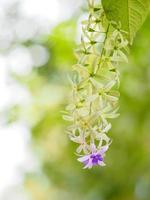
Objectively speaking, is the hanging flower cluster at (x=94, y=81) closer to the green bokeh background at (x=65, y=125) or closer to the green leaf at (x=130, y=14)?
the green leaf at (x=130, y=14)

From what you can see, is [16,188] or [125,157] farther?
[16,188]

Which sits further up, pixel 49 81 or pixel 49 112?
pixel 49 81

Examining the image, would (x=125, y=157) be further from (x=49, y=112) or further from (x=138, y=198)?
(x=49, y=112)

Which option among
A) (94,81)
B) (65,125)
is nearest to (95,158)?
(94,81)

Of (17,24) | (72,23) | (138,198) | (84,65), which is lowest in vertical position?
(84,65)

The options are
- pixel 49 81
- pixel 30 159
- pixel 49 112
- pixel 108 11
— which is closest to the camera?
pixel 108 11

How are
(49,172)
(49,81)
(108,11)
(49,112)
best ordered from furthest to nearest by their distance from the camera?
(49,172), (49,81), (49,112), (108,11)

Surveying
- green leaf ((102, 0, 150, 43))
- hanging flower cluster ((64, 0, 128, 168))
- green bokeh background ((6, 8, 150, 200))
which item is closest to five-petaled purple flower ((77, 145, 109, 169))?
hanging flower cluster ((64, 0, 128, 168))

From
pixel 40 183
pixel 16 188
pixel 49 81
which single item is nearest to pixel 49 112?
pixel 49 81
